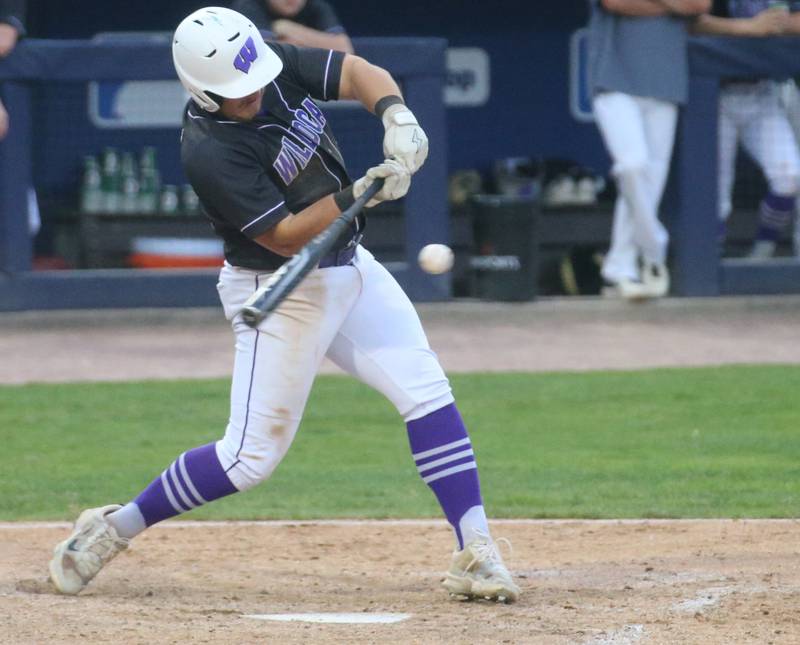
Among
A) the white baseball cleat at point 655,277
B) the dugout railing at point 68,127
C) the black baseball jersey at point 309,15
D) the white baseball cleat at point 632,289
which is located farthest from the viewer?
the white baseball cleat at point 655,277

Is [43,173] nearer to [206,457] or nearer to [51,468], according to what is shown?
[51,468]

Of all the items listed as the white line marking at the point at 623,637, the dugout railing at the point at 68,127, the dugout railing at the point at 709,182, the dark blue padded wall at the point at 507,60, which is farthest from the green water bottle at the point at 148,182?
the white line marking at the point at 623,637

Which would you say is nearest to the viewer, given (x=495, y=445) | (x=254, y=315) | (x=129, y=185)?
(x=254, y=315)

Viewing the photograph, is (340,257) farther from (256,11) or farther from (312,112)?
(256,11)

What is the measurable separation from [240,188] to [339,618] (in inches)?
46.5

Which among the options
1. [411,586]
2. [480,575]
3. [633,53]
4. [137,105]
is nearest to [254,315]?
[480,575]

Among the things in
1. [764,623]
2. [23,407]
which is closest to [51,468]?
[23,407]

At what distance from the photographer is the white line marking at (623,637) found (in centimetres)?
407

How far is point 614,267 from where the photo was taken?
31.5 ft

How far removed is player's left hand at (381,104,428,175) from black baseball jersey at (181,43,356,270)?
0.72ft

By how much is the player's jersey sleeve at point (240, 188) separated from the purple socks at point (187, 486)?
680 mm

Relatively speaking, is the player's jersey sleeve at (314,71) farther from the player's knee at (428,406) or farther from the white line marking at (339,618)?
the white line marking at (339,618)

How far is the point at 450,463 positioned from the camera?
4.70 meters

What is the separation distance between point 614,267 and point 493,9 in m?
3.21
